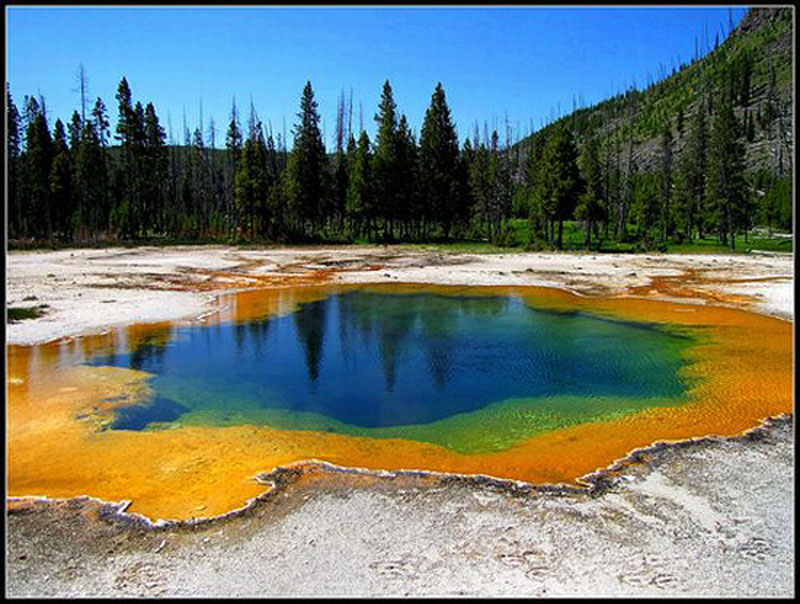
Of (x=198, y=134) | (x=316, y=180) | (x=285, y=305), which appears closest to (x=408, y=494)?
(x=285, y=305)

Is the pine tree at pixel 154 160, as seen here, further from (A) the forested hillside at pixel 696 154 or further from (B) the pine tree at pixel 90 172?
(A) the forested hillside at pixel 696 154

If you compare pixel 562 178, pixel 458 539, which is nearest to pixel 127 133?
pixel 562 178

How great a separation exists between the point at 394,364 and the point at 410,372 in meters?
0.79

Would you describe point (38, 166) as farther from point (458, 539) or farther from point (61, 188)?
point (458, 539)

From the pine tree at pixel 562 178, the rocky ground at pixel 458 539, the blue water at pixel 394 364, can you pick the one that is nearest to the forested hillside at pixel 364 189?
the pine tree at pixel 562 178

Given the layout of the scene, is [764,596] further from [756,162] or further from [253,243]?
[756,162]

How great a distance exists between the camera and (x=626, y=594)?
422 cm

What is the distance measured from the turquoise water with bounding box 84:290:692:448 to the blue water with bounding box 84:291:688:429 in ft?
0.11

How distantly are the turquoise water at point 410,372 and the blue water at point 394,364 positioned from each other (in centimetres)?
3

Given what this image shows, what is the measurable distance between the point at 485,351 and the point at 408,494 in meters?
8.19

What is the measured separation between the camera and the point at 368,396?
10492 mm

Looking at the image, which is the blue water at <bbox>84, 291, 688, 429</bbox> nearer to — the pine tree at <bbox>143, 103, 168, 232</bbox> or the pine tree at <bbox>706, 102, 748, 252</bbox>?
the pine tree at <bbox>706, 102, 748, 252</bbox>

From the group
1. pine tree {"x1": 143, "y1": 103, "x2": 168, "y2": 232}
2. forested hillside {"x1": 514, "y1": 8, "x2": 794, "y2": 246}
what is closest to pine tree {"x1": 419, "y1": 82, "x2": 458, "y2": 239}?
forested hillside {"x1": 514, "y1": 8, "x2": 794, "y2": 246}

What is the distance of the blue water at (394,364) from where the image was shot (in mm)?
9977
